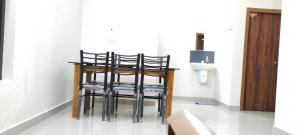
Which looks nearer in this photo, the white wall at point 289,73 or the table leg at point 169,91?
the white wall at point 289,73

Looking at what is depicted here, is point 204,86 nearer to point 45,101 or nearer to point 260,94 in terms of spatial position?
point 260,94

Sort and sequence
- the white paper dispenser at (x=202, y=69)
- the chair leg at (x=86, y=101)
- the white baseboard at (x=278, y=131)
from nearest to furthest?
1. the white baseboard at (x=278, y=131)
2. the chair leg at (x=86, y=101)
3. the white paper dispenser at (x=202, y=69)

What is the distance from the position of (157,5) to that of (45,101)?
3296mm

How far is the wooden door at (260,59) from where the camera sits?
6242 millimetres

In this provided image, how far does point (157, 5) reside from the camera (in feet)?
21.5

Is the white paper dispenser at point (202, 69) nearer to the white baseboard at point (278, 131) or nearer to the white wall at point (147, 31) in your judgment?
the white wall at point (147, 31)

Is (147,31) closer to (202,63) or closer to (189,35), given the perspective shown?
(189,35)

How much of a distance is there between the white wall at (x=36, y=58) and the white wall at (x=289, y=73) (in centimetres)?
311

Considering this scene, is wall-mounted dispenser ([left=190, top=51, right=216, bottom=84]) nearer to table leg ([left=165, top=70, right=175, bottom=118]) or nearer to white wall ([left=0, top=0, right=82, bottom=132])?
table leg ([left=165, top=70, right=175, bottom=118])

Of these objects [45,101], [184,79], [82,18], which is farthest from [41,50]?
[184,79]

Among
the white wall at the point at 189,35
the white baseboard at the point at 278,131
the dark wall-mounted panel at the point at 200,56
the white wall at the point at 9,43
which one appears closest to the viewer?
the white wall at the point at 9,43

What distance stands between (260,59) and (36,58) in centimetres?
437

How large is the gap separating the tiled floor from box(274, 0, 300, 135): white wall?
419mm

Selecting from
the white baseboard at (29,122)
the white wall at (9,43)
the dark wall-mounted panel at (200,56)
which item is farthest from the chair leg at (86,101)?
the dark wall-mounted panel at (200,56)
